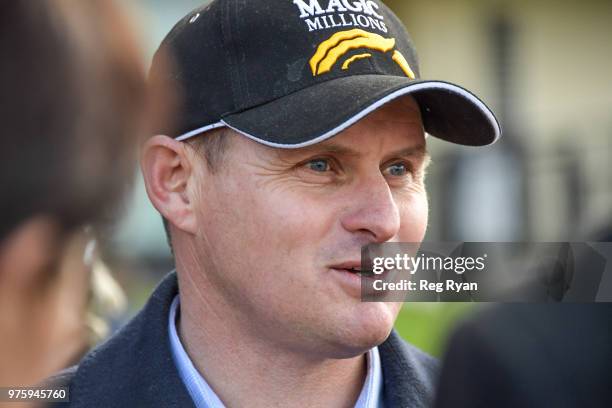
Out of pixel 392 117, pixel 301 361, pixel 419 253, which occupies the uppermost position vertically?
pixel 392 117

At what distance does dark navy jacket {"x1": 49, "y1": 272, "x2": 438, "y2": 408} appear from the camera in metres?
2.23

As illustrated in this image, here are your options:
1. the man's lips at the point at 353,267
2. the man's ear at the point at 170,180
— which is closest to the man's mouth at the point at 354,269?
the man's lips at the point at 353,267

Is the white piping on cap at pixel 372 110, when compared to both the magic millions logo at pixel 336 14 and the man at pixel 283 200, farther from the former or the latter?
the magic millions logo at pixel 336 14

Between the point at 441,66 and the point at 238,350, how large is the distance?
10.9m

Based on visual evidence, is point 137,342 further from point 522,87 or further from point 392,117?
point 522,87

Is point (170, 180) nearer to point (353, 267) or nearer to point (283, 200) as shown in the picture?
point (283, 200)

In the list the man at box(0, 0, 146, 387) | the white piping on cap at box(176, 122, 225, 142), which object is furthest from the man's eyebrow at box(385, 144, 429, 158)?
the man at box(0, 0, 146, 387)

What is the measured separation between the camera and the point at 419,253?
226cm

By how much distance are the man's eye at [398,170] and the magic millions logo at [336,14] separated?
11.5 inches

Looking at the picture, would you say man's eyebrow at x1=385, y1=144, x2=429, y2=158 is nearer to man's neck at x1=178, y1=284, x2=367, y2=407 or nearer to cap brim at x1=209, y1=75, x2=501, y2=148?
cap brim at x1=209, y1=75, x2=501, y2=148

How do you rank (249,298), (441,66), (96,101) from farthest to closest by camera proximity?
(441,66) < (249,298) < (96,101)

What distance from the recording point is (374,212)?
7.07 ft

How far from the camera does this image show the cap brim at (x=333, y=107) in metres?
2.15

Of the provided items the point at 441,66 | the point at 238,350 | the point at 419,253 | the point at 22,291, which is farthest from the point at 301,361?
the point at 441,66
